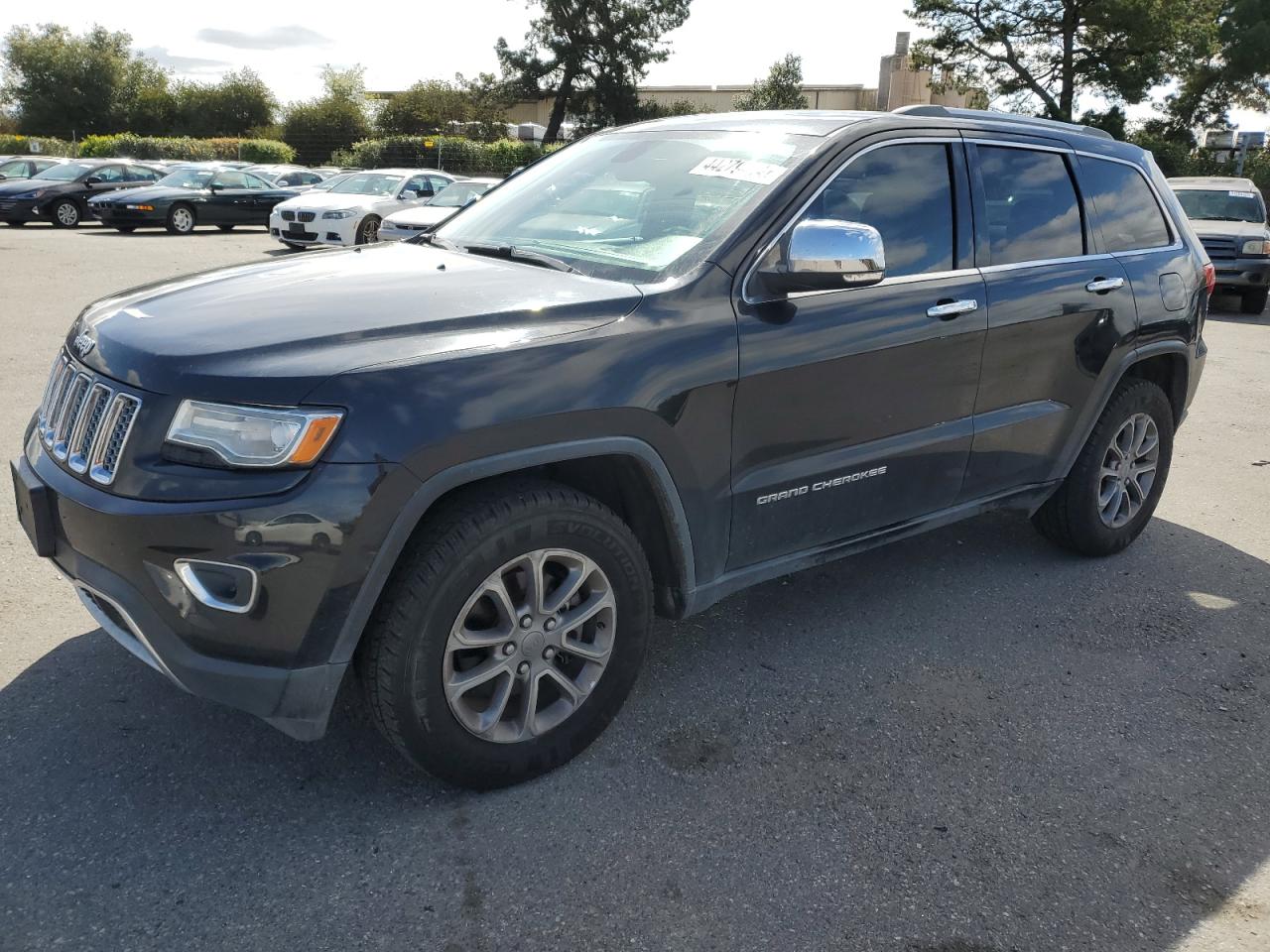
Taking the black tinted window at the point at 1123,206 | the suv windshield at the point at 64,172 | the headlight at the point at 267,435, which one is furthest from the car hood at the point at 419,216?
the headlight at the point at 267,435

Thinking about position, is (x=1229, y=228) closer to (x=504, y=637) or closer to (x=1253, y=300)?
(x=1253, y=300)

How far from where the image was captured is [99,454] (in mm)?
2588

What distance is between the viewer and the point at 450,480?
2.54 metres

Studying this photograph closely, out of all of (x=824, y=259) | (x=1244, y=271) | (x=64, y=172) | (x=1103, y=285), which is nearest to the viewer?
(x=824, y=259)

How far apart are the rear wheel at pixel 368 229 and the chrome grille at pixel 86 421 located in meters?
14.3

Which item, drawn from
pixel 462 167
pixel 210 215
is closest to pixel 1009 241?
pixel 210 215

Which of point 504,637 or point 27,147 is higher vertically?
point 27,147

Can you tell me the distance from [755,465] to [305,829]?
1609mm

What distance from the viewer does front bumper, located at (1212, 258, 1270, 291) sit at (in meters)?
13.8

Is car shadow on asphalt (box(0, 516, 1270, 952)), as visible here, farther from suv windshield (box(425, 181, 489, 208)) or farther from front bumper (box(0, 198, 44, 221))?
front bumper (box(0, 198, 44, 221))

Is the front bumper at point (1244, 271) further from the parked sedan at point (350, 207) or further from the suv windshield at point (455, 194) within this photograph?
the parked sedan at point (350, 207)

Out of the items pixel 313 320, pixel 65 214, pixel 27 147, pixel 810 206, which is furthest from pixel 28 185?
pixel 27 147

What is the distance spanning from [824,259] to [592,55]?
5191cm

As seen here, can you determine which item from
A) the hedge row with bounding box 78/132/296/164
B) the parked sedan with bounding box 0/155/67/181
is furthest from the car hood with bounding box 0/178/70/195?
the hedge row with bounding box 78/132/296/164
